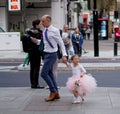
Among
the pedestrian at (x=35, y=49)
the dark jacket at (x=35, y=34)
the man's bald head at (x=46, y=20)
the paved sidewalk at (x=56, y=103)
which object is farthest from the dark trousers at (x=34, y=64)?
the man's bald head at (x=46, y=20)

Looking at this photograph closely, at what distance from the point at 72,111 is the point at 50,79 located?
5.28ft

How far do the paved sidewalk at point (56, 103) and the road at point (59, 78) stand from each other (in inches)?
74.0

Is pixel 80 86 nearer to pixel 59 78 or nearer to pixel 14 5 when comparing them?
pixel 59 78

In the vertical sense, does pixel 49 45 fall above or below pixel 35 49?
above

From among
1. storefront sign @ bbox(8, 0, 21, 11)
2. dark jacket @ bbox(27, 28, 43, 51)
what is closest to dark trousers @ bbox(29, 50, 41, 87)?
dark jacket @ bbox(27, 28, 43, 51)

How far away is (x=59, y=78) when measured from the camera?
669 inches

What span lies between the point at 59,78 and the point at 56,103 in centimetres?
575

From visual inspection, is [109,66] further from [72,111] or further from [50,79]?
[72,111]

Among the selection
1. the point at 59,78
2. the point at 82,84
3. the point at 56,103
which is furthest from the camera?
the point at 59,78

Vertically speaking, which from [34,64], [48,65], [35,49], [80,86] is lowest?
[80,86]

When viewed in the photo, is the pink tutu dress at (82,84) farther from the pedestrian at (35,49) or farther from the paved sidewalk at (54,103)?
the pedestrian at (35,49)

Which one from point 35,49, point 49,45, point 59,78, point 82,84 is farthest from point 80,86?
point 59,78

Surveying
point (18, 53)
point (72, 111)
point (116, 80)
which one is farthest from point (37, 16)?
point (72, 111)

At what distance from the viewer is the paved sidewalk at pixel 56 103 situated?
402 inches
